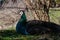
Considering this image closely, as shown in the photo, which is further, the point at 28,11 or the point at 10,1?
the point at 10,1

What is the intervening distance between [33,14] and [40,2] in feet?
1.37

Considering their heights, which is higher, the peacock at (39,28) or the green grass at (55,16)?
the peacock at (39,28)

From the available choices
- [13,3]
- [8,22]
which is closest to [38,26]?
[8,22]

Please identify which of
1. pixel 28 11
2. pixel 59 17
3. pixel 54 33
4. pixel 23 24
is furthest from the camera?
pixel 59 17

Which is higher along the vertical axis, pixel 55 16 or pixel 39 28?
pixel 39 28

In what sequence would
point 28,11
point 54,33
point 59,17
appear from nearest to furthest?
1. point 54,33
2. point 28,11
3. point 59,17

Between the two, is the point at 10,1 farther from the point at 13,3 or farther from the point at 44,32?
the point at 44,32

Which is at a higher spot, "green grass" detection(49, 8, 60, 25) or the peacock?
the peacock

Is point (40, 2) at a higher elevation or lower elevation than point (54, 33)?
higher

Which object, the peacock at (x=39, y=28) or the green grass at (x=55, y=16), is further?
the green grass at (x=55, y=16)

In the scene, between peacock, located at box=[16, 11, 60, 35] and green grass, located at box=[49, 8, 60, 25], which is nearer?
peacock, located at box=[16, 11, 60, 35]

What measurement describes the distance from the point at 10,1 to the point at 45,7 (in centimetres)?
226

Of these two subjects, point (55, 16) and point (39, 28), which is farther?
point (55, 16)

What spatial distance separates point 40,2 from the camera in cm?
802
